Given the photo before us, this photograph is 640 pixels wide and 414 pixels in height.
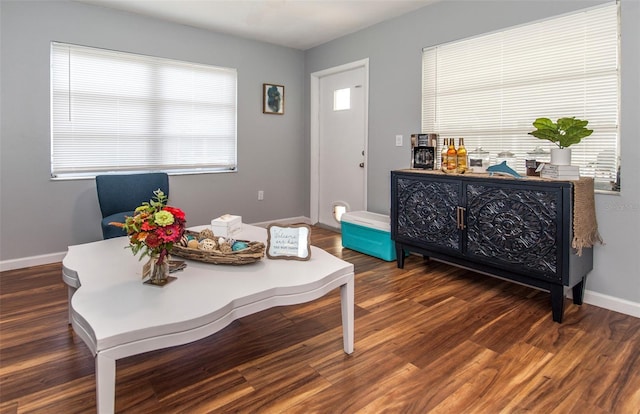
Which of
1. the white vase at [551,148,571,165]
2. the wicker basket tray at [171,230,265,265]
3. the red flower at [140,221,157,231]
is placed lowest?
the wicker basket tray at [171,230,265,265]

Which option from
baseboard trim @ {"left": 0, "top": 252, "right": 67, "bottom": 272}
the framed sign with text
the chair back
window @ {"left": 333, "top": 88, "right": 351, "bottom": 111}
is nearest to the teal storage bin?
window @ {"left": 333, "top": 88, "right": 351, "bottom": 111}

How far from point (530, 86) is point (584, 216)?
1.11 m

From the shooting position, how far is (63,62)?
357cm

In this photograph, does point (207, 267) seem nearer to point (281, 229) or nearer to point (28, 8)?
point (281, 229)

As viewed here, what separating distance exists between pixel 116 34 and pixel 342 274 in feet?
11.1

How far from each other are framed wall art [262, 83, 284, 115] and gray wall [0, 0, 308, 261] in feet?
0.21

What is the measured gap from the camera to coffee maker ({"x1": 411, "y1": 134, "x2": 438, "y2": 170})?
3.33 m

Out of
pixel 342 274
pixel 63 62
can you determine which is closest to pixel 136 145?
pixel 63 62

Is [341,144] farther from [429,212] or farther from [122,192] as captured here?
[122,192]

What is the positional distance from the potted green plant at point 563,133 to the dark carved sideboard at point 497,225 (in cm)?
23

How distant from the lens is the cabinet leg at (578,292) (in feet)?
8.70

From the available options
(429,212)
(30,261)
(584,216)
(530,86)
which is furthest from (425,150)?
(30,261)

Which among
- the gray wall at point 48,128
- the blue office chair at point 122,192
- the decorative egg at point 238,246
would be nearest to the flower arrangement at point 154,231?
the decorative egg at point 238,246

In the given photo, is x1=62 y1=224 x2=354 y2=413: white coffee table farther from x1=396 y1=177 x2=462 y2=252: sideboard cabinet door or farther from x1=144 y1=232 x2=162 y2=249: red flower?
x1=396 y1=177 x2=462 y2=252: sideboard cabinet door
